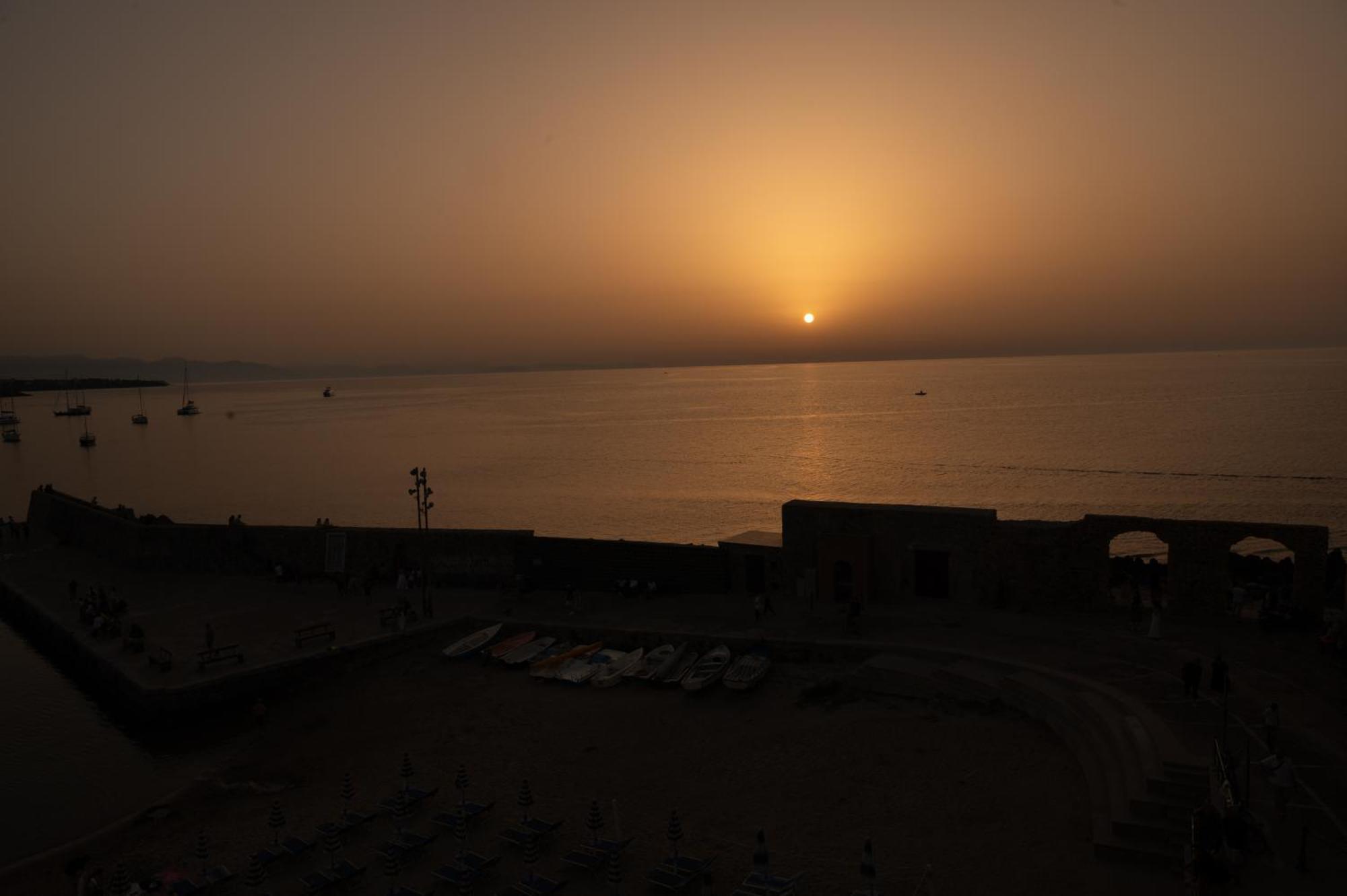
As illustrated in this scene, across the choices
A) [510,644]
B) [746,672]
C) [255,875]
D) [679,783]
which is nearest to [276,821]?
[255,875]

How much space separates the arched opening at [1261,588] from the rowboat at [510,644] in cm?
1742

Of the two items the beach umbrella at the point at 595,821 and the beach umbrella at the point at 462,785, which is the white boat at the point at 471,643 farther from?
the beach umbrella at the point at 595,821

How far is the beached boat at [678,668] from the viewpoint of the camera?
66.6 feet

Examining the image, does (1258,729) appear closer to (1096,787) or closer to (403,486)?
(1096,787)

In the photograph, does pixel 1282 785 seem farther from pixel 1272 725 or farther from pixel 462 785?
pixel 462 785

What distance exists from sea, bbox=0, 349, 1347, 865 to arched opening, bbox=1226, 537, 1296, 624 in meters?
13.1

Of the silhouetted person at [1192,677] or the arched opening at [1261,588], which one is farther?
the arched opening at [1261,588]

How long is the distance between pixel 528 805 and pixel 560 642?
363 inches

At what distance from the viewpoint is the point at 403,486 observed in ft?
244

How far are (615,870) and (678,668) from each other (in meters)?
8.83

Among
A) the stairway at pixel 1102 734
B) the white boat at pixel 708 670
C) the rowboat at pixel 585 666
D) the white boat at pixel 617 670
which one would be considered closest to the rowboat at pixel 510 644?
the rowboat at pixel 585 666

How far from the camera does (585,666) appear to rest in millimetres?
21422

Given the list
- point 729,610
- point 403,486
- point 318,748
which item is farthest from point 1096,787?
point 403,486

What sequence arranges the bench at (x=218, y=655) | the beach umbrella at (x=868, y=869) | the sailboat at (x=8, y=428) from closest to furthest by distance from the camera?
the beach umbrella at (x=868, y=869)
the bench at (x=218, y=655)
the sailboat at (x=8, y=428)
